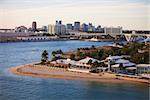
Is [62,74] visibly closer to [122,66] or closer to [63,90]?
→ [122,66]

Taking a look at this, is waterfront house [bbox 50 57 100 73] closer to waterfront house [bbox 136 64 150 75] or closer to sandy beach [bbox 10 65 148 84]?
sandy beach [bbox 10 65 148 84]

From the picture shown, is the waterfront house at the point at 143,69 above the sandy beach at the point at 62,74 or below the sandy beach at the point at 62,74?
above

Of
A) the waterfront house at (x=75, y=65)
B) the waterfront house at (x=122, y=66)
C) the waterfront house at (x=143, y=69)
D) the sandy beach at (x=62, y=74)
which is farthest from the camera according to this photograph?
the waterfront house at (x=75, y=65)

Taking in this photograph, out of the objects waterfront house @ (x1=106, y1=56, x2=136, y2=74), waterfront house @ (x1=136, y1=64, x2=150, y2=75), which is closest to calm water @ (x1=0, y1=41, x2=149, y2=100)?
waterfront house @ (x1=136, y1=64, x2=150, y2=75)

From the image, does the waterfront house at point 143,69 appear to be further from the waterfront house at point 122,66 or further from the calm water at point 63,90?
the calm water at point 63,90

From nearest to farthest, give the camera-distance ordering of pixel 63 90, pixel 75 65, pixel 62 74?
pixel 63 90
pixel 62 74
pixel 75 65

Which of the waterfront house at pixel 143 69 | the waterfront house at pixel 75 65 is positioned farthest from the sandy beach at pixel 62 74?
the waterfront house at pixel 143 69

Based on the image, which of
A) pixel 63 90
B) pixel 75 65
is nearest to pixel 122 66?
pixel 75 65

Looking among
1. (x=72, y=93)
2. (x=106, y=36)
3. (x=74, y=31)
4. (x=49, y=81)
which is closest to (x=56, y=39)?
(x=74, y=31)

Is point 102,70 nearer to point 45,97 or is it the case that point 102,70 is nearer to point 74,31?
point 45,97
